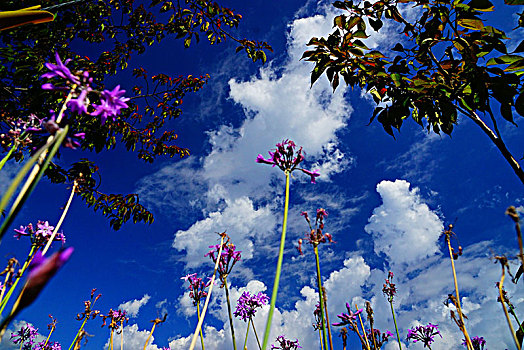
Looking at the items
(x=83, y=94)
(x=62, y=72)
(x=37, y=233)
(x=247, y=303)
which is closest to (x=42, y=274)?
(x=83, y=94)

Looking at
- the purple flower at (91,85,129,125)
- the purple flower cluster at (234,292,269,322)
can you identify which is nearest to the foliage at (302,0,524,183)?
the purple flower at (91,85,129,125)

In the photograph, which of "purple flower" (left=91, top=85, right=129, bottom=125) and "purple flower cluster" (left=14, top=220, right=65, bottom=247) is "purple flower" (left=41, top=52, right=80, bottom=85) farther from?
"purple flower cluster" (left=14, top=220, right=65, bottom=247)

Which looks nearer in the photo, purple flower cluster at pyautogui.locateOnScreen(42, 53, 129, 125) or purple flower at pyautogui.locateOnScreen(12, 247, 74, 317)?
purple flower at pyautogui.locateOnScreen(12, 247, 74, 317)

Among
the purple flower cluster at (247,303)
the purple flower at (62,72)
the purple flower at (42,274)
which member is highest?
the purple flower cluster at (247,303)

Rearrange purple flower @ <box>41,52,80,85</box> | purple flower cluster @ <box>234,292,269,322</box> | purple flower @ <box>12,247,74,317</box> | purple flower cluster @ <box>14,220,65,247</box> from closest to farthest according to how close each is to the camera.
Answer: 1. purple flower @ <box>12,247,74,317</box>
2. purple flower @ <box>41,52,80,85</box>
3. purple flower cluster @ <box>14,220,65,247</box>
4. purple flower cluster @ <box>234,292,269,322</box>

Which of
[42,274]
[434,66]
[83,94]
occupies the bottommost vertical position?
[42,274]

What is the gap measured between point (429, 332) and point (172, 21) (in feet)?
23.7

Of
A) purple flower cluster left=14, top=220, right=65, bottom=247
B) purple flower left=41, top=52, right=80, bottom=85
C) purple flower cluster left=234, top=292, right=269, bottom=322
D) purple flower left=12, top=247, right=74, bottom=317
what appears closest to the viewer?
purple flower left=12, top=247, right=74, bottom=317

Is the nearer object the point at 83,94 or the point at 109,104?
the point at 83,94

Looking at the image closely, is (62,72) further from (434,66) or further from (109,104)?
(434,66)

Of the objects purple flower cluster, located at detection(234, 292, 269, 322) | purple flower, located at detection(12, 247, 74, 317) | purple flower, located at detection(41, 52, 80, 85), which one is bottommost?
purple flower, located at detection(12, 247, 74, 317)

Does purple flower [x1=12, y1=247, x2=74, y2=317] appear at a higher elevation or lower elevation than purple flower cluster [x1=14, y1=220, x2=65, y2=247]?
A: lower

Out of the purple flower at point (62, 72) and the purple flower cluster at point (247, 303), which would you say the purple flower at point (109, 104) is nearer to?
the purple flower at point (62, 72)

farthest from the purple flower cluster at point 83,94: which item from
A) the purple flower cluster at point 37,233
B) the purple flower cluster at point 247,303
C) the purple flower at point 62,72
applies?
the purple flower cluster at point 247,303
